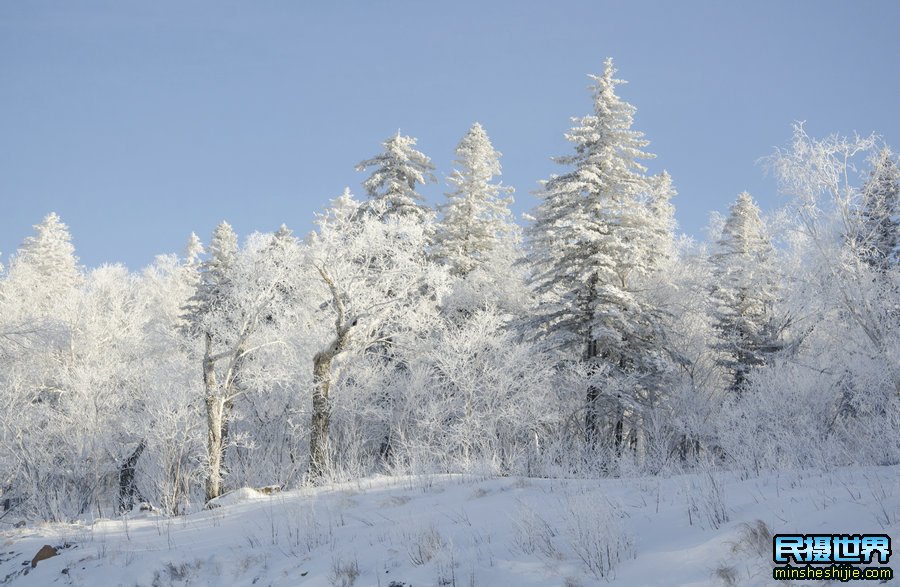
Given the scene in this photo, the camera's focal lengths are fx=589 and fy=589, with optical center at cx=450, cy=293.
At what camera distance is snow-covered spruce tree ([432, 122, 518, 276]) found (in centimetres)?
3019

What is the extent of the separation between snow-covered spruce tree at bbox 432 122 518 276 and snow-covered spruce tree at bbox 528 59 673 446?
7373 mm

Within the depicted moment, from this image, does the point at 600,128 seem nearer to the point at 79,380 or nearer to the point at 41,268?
the point at 79,380

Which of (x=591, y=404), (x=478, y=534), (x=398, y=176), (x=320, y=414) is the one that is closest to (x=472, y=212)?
(x=398, y=176)

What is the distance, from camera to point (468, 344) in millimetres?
25734

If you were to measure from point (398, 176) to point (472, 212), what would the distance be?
4.95m

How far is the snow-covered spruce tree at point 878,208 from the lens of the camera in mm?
20923

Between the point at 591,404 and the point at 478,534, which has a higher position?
the point at 591,404

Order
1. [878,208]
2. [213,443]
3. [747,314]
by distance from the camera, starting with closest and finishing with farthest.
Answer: [213,443]
[878,208]
[747,314]

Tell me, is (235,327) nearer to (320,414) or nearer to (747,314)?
(320,414)

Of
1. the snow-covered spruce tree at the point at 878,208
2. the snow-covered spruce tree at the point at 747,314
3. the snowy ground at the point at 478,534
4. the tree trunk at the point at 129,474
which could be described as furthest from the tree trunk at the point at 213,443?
the snow-covered spruce tree at the point at 747,314

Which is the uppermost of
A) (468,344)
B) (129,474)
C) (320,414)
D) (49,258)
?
Result: (49,258)

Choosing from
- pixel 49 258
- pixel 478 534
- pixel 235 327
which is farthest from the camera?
pixel 49 258

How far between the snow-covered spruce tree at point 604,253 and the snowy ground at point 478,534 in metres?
13.2

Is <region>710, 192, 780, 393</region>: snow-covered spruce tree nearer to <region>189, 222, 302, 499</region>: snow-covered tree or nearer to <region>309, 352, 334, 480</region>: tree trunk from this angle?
<region>309, 352, 334, 480</region>: tree trunk
